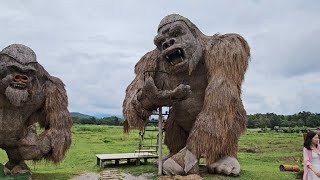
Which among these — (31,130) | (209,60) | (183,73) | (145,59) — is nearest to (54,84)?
(31,130)

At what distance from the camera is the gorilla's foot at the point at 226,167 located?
23.4 ft

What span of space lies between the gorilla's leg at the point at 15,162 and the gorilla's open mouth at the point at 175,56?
3.05m

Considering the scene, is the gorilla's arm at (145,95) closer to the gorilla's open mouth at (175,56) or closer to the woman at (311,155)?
the gorilla's open mouth at (175,56)

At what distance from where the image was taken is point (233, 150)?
23.8ft

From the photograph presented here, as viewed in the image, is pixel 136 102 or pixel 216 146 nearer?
pixel 216 146

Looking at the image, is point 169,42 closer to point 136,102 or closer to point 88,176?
point 136,102

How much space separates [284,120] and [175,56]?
111 ft

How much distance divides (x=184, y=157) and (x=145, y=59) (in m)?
2.13

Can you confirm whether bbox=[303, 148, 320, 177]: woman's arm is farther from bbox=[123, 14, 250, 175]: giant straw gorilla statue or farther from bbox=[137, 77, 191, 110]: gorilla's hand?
bbox=[137, 77, 191, 110]: gorilla's hand

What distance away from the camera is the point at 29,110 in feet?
24.4

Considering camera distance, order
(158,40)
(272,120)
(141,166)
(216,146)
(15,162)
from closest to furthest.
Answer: (216,146) → (158,40) → (15,162) → (141,166) → (272,120)

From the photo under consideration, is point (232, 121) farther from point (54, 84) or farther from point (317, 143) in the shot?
point (54, 84)

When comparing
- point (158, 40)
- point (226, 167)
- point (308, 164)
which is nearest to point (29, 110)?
point (158, 40)

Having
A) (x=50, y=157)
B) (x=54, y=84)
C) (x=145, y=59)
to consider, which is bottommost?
(x=50, y=157)
